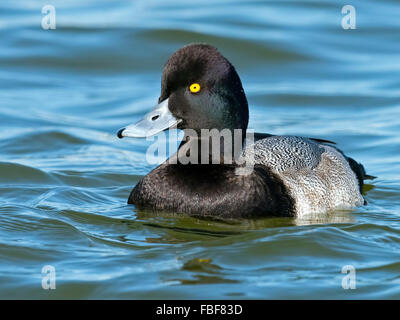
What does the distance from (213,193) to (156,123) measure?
860 millimetres

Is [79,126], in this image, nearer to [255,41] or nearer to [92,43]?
[92,43]

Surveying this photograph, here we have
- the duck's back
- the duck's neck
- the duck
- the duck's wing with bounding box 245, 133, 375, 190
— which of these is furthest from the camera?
the duck's wing with bounding box 245, 133, 375, 190

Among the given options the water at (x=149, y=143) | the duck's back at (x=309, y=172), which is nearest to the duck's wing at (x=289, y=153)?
the duck's back at (x=309, y=172)

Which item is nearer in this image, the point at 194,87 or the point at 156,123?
the point at 194,87

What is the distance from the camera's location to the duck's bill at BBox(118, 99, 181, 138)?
820 centimetres

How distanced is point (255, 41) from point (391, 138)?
487 centimetres

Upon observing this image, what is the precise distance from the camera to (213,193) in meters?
8.14

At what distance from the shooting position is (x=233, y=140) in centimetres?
841

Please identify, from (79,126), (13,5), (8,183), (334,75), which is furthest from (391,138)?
(13,5)

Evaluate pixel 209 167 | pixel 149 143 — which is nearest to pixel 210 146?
pixel 209 167

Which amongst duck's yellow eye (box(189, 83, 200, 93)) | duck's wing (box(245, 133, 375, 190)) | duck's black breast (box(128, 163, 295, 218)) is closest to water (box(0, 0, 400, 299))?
duck's black breast (box(128, 163, 295, 218))

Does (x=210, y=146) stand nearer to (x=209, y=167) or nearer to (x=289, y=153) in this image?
(x=209, y=167)

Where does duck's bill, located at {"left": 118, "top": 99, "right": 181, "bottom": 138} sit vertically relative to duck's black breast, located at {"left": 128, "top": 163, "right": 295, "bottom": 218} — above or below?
above

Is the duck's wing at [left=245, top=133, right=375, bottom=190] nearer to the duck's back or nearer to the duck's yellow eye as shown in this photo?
the duck's back
